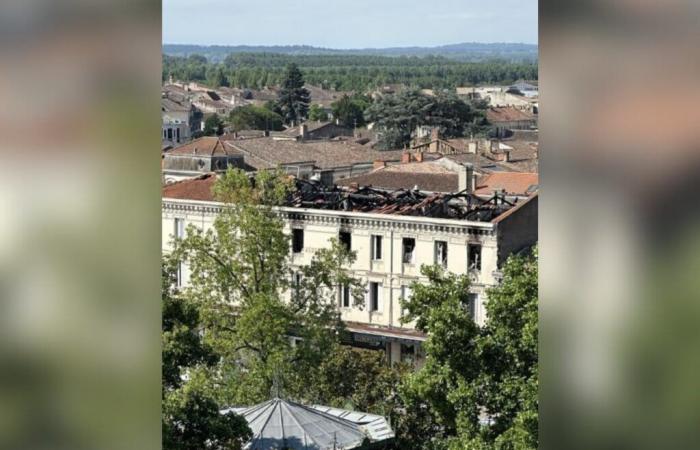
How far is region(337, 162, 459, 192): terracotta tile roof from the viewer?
38.1ft

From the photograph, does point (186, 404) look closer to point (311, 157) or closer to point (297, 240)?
point (297, 240)

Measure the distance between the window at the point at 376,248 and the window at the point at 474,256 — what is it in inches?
29.9

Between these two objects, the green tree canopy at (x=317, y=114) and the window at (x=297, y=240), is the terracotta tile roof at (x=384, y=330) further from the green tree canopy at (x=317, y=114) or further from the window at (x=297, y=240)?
the green tree canopy at (x=317, y=114)

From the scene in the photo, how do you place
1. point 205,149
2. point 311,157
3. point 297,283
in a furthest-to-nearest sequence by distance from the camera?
1. point 311,157
2. point 205,149
3. point 297,283

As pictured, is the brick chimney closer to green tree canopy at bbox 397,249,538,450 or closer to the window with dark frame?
the window with dark frame

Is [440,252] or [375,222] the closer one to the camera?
[440,252]

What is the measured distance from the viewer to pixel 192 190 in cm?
1019

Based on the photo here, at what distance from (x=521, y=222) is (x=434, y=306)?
3.52 meters

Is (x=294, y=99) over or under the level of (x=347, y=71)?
under

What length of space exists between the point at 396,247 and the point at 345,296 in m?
0.56

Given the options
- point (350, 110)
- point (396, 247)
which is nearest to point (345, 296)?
point (396, 247)
